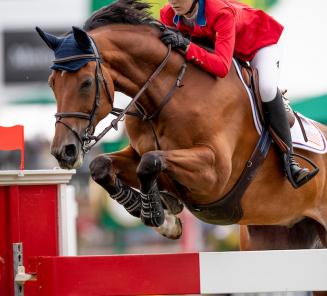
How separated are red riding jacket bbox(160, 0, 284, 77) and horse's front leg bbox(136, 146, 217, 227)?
43 centimetres

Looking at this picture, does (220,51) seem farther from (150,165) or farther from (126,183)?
(126,183)

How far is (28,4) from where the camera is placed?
8500 mm

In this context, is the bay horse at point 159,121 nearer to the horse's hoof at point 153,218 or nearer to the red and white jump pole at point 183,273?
the horse's hoof at point 153,218

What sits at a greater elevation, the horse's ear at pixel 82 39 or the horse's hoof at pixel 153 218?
the horse's ear at pixel 82 39

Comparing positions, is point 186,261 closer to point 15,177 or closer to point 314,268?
point 314,268

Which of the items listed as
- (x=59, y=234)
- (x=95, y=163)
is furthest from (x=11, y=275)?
(x=95, y=163)

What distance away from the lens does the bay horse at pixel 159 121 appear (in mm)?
3971

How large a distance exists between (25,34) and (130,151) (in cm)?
421

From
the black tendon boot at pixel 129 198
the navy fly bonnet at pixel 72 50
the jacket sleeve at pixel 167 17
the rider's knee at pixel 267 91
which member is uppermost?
the jacket sleeve at pixel 167 17

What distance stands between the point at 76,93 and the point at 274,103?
43.7 inches

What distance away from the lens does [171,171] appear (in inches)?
161

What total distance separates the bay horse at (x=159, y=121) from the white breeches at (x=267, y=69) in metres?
0.10

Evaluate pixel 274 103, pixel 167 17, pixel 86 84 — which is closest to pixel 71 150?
pixel 86 84

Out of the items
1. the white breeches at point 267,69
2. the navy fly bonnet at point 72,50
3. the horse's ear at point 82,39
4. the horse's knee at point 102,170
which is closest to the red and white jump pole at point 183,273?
the horse's knee at point 102,170
